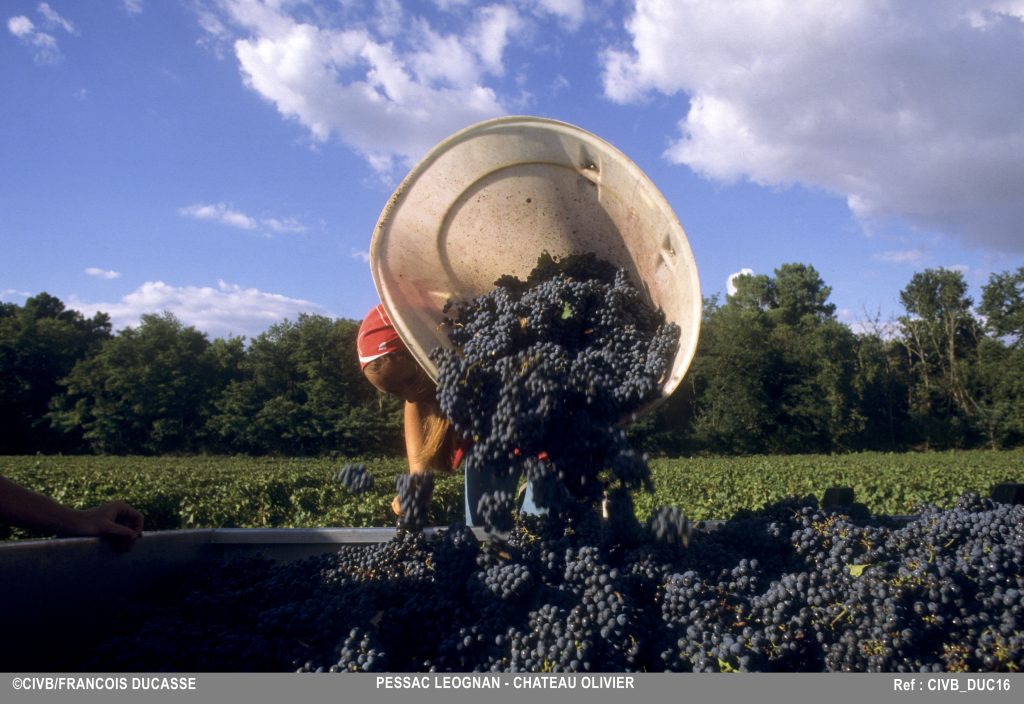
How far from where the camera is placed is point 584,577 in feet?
5.96

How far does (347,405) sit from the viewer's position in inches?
1059

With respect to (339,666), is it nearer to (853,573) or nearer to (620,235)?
(853,573)

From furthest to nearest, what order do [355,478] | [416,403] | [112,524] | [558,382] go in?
[416,403], [355,478], [558,382], [112,524]

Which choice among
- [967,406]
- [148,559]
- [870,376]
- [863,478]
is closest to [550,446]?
[148,559]

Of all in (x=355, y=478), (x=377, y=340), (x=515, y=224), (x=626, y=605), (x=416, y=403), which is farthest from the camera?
(x=416, y=403)

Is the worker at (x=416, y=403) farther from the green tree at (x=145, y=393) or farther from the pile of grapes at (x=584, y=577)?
the green tree at (x=145, y=393)

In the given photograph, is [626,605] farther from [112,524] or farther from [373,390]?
[373,390]

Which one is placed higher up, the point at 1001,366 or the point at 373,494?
the point at 1001,366

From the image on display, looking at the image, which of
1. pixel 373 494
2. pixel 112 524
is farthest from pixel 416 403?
pixel 373 494

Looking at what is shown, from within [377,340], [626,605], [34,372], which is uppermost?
[34,372]

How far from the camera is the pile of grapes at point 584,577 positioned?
167cm

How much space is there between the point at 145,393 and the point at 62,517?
36084mm

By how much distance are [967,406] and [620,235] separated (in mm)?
41733

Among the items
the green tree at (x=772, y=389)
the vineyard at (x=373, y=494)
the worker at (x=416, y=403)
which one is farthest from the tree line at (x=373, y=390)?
the worker at (x=416, y=403)
